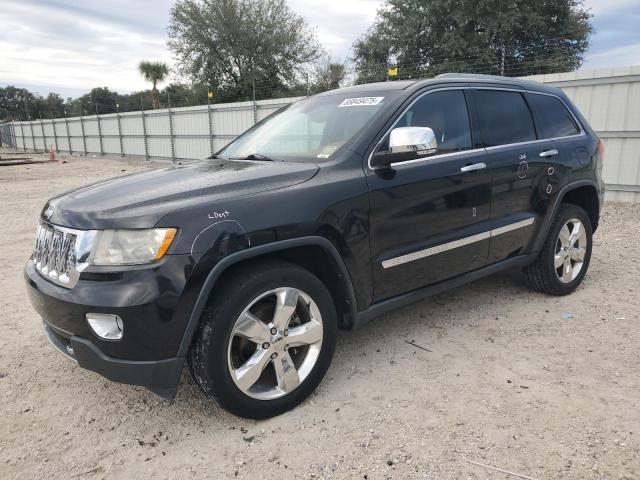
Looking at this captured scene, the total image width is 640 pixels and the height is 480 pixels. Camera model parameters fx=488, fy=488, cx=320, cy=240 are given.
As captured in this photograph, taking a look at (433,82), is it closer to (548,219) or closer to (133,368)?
(548,219)

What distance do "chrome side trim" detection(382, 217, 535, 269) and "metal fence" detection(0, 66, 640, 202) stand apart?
6.39 metres

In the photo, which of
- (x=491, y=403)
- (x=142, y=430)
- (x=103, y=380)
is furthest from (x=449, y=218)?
(x=103, y=380)

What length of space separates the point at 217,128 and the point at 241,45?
17.3m

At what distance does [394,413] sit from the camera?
2.65 metres

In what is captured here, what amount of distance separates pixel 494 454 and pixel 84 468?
1.94 meters

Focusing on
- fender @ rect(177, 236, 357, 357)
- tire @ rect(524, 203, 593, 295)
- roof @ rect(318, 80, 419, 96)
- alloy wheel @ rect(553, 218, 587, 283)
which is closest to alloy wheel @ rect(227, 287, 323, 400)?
fender @ rect(177, 236, 357, 357)

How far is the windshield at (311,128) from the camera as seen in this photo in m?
3.08

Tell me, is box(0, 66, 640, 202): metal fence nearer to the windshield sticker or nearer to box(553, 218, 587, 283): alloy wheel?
box(553, 218, 587, 283): alloy wheel

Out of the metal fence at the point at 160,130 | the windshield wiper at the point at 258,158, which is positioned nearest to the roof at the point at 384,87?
the windshield wiper at the point at 258,158

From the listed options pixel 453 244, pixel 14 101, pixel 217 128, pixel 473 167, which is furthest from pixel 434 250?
pixel 14 101

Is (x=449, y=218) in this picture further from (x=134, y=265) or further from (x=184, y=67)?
(x=184, y=67)

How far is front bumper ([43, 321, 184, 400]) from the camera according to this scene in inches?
88.4

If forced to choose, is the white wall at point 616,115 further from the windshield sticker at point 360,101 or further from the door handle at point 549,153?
the windshield sticker at point 360,101

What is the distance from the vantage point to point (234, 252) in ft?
7.61
